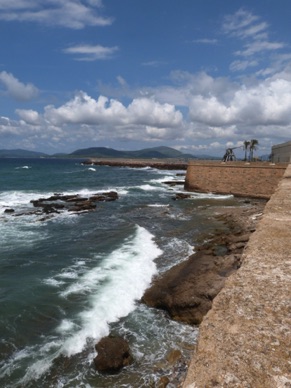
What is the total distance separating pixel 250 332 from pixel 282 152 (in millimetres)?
46274

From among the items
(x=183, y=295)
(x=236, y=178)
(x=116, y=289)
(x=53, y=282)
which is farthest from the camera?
(x=236, y=178)

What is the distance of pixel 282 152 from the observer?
45.0 metres

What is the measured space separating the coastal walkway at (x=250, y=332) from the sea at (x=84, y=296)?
11.5 feet

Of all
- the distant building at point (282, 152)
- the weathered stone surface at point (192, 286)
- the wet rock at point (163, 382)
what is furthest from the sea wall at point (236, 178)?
the wet rock at point (163, 382)

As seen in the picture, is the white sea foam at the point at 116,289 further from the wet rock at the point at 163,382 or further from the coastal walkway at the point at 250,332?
the coastal walkway at the point at 250,332

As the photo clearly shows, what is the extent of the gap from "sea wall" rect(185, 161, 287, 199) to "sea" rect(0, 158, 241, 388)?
471 inches

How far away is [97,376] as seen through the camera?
6.67 m

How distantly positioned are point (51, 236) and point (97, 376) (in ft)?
39.0

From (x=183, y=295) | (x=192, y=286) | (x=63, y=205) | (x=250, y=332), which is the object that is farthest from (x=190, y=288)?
(x=63, y=205)

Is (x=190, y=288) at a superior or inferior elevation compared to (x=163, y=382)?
superior

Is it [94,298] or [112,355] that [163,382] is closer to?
[112,355]

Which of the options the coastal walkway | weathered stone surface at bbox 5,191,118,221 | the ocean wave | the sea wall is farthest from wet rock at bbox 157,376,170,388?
the sea wall

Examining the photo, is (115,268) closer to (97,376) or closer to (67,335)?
(67,335)

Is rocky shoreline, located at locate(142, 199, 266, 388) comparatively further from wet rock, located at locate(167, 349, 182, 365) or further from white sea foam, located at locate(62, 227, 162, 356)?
white sea foam, located at locate(62, 227, 162, 356)
